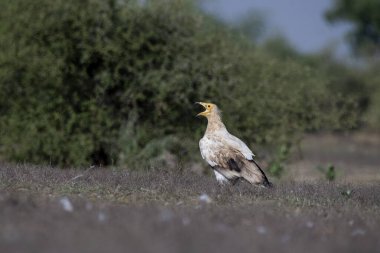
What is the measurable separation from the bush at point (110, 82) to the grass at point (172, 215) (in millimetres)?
6229

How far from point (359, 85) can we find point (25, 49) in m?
42.8

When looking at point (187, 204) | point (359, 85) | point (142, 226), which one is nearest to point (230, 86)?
point (187, 204)

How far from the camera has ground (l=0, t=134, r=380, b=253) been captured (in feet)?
22.3

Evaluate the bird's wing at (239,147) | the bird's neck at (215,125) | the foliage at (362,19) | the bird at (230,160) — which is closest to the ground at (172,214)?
the bird at (230,160)

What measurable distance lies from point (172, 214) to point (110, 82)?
10841mm

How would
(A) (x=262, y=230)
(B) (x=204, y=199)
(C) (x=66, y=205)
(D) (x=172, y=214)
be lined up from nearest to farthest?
1. (A) (x=262, y=230)
2. (D) (x=172, y=214)
3. (C) (x=66, y=205)
4. (B) (x=204, y=199)

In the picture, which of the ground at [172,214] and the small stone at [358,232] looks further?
the small stone at [358,232]

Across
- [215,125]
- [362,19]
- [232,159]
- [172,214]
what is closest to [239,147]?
[232,159]

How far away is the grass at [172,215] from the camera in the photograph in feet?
22.3

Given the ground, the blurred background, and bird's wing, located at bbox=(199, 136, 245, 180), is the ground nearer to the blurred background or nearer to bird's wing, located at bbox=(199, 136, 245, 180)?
bird's wing, located at bbox=(199, 136, 245, 180)

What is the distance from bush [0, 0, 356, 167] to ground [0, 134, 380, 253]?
578 cm

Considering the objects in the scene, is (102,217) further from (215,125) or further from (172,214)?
(215,125)

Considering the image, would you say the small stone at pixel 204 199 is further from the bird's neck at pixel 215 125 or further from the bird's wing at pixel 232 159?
the bird's neck at pixel 215 125

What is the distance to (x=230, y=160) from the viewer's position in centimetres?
1238
